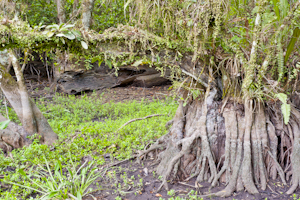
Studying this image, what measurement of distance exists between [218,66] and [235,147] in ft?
3.99

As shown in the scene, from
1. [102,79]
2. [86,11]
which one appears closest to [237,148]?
[86,11]

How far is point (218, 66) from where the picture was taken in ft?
10.6

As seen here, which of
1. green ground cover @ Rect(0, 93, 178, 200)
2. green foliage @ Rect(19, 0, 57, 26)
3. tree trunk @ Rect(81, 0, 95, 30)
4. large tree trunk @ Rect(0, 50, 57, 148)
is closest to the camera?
green ground cover @ Rect(0, 93, 178, 200)

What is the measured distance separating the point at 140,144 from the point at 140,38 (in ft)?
8.27

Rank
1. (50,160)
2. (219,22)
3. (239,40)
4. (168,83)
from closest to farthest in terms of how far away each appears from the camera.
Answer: (219,22)
(239,40)
(50,160)
(168,83)

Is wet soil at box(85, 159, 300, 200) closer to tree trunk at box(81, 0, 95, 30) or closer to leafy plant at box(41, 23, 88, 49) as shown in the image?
leafy plant at box(41, 23, 88, 49)

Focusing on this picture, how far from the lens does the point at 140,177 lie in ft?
12.2

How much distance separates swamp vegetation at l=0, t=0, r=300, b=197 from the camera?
2799 mm

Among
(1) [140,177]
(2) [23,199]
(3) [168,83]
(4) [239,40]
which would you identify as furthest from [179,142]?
(3) [168,83]

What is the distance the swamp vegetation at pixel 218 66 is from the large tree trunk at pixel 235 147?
14 millimetres

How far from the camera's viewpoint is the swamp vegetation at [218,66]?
2.80m

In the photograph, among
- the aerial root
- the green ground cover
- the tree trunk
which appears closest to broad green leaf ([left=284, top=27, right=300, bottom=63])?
the aerial root

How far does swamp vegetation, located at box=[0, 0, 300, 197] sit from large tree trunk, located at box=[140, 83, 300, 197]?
0.05ft

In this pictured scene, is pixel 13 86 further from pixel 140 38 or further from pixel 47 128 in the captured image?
pixel 140 38
